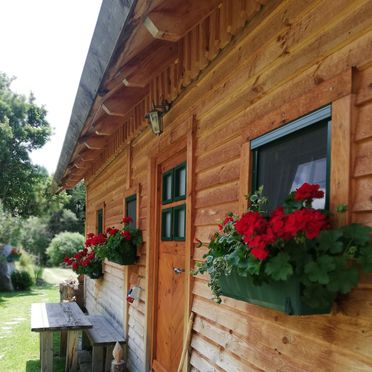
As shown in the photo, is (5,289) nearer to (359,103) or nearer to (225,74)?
(225,74)

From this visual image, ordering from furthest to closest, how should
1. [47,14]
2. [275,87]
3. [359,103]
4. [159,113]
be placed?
[47,14] → [159,113] → [275,87] → [359,103]

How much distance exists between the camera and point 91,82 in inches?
124

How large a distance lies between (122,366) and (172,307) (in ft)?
3.32

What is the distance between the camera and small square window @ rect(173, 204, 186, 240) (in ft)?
12.4

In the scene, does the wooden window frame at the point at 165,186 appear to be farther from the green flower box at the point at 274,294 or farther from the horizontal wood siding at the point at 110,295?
the green flower box at the point at 274,294

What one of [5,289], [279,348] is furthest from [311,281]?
[5,289]

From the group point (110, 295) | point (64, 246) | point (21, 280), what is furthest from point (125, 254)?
point (64, 246)

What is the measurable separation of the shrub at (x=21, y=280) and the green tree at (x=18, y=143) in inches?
141

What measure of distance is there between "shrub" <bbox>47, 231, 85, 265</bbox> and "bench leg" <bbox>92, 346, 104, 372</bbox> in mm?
17809

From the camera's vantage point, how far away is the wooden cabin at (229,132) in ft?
5.66

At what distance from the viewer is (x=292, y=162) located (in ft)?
7.03

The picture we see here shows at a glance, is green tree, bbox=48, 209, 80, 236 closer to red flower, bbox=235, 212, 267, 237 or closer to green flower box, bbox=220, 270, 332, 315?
green flower box, bbox=220, 270, 332, 315

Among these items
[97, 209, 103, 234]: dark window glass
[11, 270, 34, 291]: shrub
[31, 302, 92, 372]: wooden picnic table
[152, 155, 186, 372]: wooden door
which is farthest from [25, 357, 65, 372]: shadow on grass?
[11, 270, 34, 291]: shrub

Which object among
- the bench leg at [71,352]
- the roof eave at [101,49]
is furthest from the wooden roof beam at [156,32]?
the bench leg at [71,352]
